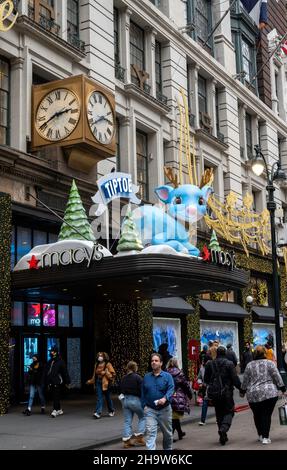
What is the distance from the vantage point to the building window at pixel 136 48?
2753 cm

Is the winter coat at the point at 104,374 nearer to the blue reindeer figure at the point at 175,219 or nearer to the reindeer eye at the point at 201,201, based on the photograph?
the blue reindeer figure at the point at 175,219

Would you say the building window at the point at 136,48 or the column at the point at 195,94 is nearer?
the building window at the point at 136,48

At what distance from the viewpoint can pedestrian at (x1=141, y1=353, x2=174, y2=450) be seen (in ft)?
34.0

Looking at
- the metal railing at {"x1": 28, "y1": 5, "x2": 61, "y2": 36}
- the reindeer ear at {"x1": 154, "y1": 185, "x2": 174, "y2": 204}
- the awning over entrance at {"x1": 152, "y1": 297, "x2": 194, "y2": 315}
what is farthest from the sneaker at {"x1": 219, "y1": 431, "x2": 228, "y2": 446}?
the metal railing at {"x1": 28, "y1": 5, "x2": 61, "y2": 36}

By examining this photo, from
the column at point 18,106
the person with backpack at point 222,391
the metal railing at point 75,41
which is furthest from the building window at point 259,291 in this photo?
the person with backpack at point 222,391

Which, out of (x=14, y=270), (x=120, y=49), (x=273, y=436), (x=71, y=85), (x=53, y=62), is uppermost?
(x=120, y=49)

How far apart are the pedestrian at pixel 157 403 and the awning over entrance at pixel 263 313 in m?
25.0

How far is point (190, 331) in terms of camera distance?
28.4 metres

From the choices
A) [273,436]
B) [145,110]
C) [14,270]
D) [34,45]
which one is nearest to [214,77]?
[145,110]

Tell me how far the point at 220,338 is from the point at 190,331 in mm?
3997

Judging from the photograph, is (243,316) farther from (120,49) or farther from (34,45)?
(34,45)

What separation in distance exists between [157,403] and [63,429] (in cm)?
517

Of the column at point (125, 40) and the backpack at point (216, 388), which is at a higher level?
the column at point (125, 40)

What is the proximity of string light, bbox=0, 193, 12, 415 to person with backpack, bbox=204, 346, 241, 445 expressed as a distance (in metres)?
7.42
